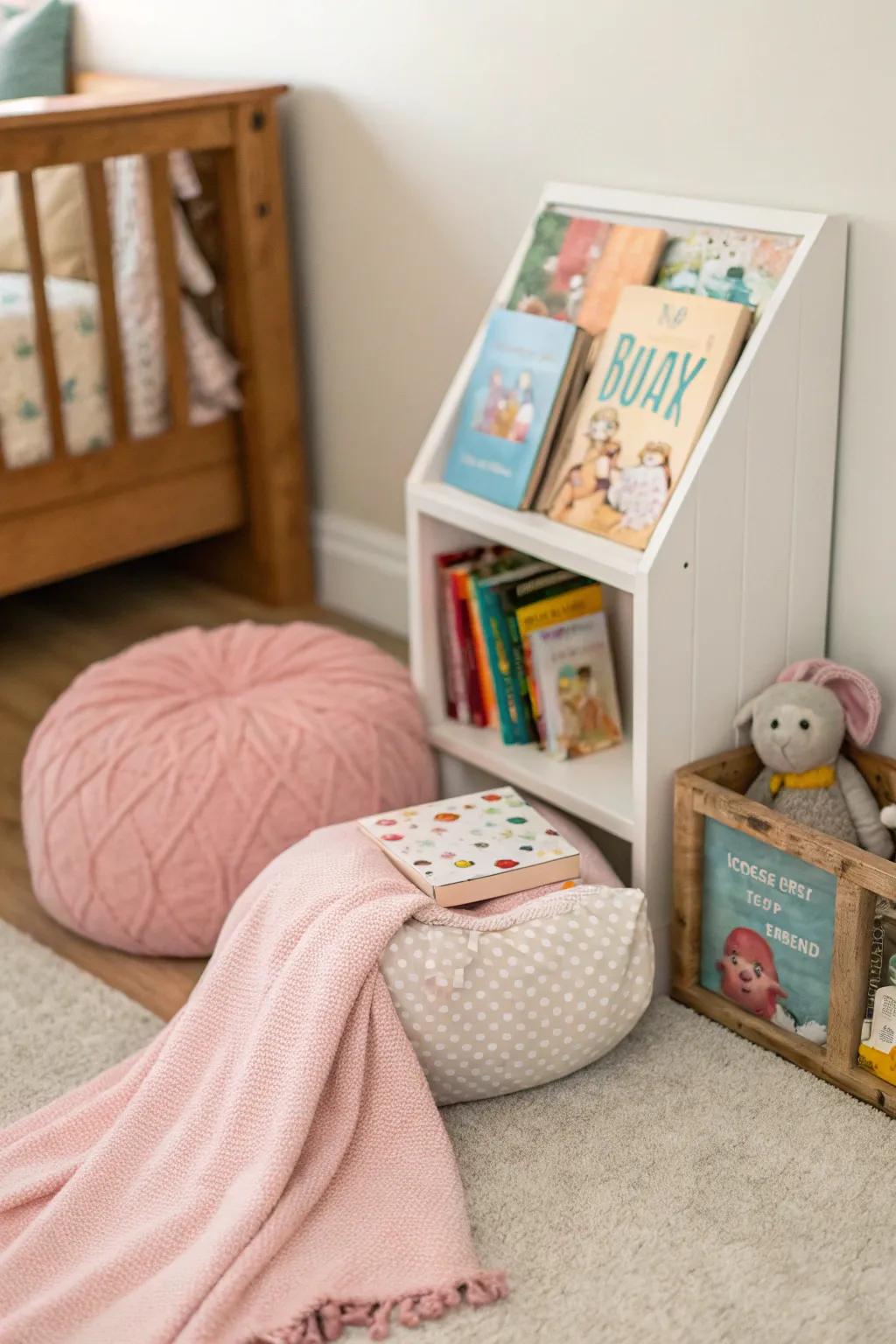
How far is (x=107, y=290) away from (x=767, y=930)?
138cm

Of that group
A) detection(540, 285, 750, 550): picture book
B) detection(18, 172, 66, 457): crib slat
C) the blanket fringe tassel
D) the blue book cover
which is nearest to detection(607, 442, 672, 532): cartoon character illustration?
detection(540, 285, 750, 550): picture book

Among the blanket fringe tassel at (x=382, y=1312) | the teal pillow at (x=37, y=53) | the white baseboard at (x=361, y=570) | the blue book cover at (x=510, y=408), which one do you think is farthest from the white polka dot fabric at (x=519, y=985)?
the teal pillow at (x=37, y=53)

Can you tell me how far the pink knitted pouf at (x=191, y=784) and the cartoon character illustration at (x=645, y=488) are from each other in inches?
15.5

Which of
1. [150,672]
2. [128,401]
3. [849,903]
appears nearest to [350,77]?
[128,401]

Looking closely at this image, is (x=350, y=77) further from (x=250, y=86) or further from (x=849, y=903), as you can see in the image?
(x=849, y=903)

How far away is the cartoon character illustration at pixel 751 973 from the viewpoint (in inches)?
61.2

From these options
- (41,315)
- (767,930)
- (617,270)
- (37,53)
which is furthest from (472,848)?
(37,53)

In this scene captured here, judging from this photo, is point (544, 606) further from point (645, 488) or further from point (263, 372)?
point (263, 372)

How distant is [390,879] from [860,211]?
2.70 feet

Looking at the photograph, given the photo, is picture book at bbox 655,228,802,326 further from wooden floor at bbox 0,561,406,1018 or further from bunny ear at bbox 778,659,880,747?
wooden floor at bbox 0,561,406,1018

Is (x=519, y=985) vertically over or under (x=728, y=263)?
under

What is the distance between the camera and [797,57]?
5.25ft

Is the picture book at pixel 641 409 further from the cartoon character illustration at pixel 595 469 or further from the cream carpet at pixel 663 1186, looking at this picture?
the cream carpet at pixel 663 1186

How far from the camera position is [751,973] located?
158 cm
